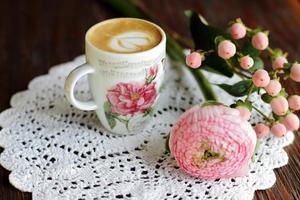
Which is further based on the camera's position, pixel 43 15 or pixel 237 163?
pixel 43 15

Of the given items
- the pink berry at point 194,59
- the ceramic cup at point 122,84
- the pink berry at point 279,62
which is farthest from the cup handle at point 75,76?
the pink berry at point 279,62

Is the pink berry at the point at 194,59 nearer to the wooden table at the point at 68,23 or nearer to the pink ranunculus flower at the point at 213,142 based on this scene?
the pink ranunculus flower at the point at 213,142

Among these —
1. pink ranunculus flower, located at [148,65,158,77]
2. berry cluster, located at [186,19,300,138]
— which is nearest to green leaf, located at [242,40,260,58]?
berry cluster, located at [186,19,300,138]

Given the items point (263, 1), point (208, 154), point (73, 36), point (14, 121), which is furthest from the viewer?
point (263, 1)

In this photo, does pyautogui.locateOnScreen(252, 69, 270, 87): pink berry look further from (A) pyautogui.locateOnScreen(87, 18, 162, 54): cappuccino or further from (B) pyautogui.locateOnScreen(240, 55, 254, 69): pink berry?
(A) pyautogui.locateOnScreen(87, 18, 162, 54): cappuccino

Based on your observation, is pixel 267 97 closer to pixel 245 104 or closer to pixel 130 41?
pixel 245 104

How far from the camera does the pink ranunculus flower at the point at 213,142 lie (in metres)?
0.55

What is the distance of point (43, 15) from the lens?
3.02 ft

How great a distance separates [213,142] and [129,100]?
0.42ft

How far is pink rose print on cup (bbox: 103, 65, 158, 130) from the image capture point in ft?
2.03

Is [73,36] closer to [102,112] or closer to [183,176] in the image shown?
[102,112]

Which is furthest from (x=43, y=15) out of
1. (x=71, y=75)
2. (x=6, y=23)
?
(x=71, y=75)

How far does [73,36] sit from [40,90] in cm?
16

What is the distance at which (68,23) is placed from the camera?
899mm
